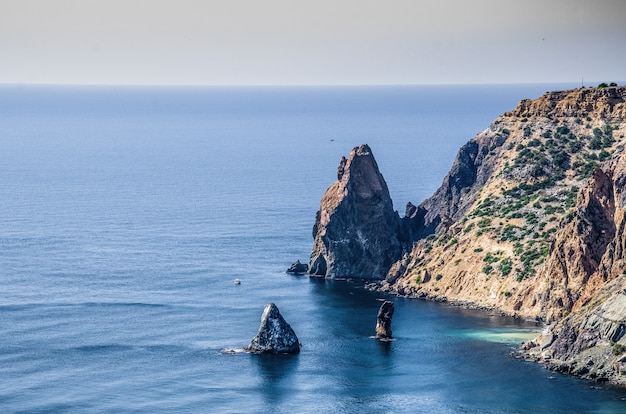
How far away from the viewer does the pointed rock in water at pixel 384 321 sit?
→ 171125mm

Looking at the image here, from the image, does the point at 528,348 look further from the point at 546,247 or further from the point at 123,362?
the point at 123,362

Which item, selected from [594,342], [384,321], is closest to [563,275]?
[594,342]

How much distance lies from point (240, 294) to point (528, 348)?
181 feet

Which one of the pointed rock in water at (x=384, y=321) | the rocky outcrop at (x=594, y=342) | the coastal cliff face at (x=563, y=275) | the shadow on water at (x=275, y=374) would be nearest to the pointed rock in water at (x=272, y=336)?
the shadow on water at (x=275, y=374)

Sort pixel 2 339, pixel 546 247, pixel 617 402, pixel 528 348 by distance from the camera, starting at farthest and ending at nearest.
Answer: pixel 546 247
pixel 2 339
pixel 528 348
pixel 617 402

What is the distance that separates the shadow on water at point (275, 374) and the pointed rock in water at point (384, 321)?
14.2m

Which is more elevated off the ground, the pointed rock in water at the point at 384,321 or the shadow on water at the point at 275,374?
the pointed rock in water at the point at 384,321

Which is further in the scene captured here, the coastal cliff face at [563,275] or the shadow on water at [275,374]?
the coastal cliff face at [563,275]

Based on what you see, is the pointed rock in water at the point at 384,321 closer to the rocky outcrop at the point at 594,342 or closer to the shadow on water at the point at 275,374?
the shadow on water at the point at 275,374

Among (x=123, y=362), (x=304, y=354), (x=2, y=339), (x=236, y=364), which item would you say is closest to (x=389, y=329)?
(x=304, y=354)

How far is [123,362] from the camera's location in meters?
160

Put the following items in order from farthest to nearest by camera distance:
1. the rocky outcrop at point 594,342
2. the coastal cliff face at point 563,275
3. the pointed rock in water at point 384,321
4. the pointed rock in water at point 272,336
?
1. the pointed rock in water at point 384,321
2. the pointed rock in water at point 272,336
3. the coastal cliff face at point 563,275
4. the rocky outcrop at point 594,342

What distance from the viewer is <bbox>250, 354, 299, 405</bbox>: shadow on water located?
484ft

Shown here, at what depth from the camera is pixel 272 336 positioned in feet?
538
